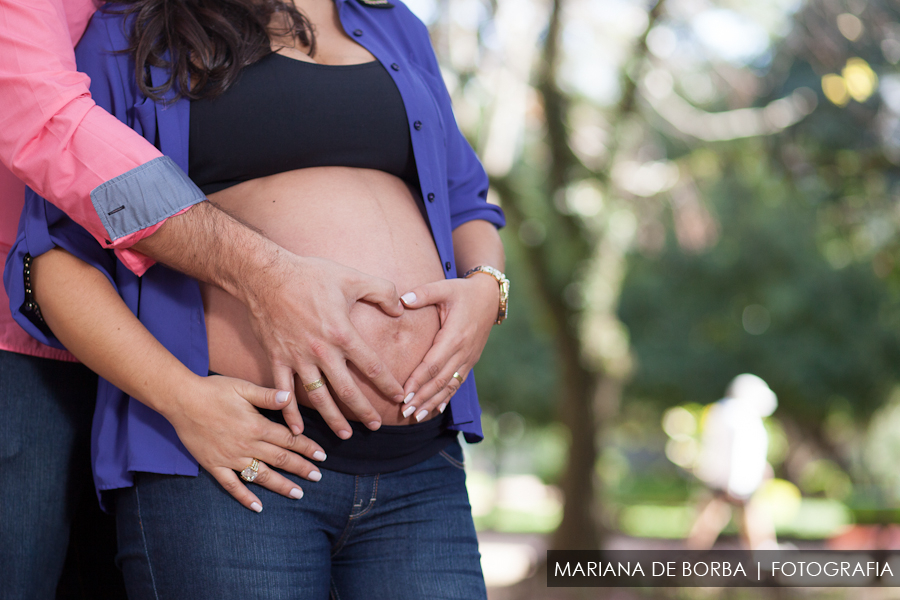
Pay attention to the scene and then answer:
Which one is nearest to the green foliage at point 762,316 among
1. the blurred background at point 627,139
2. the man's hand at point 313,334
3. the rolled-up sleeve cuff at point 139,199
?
the blurred background at point 627,139

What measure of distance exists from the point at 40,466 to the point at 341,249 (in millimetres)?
635

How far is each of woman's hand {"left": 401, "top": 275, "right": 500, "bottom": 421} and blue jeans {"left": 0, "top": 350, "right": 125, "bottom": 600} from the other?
0.62 metres

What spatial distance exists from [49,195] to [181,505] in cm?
49

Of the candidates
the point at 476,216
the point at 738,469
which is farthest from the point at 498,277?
the point at 738,469

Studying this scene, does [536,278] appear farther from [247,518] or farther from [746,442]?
[247,518]

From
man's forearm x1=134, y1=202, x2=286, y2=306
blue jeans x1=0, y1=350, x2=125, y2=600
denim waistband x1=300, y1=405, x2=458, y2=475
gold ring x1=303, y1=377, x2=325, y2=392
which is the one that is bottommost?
blue jeans x1=0, y1=350, x2=125, y2=600

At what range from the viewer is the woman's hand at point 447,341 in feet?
3.79

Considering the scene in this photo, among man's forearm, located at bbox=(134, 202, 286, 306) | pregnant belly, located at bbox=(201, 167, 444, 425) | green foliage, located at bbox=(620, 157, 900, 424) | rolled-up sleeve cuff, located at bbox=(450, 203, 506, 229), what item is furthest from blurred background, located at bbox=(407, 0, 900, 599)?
man's forearm, located at bbox=(134, 202, 286, 306)

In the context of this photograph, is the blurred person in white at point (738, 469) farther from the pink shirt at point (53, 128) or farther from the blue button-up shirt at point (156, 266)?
the pink shirt at point (53, 128)

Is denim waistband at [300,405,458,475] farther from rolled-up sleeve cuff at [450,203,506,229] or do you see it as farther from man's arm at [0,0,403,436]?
rolled-up sleeve cuff at [450,203,506,229]

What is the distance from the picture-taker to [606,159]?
717 centimetres

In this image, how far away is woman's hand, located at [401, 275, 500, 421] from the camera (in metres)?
1.15

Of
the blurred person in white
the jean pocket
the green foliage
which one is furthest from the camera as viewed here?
the green foliage

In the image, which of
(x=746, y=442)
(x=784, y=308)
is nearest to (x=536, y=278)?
(x=746, y=442)
